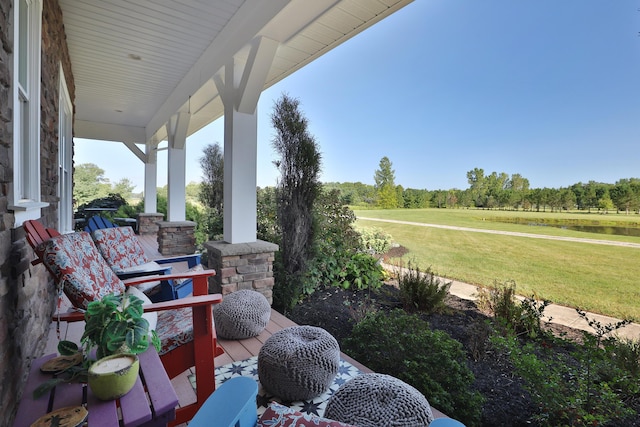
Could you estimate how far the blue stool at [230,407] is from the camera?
742 millimetres

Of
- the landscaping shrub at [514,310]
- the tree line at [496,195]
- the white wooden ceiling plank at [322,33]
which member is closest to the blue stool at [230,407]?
the landscaping shrub at [514,310]

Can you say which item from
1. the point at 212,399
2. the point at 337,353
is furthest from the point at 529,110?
the point at 212,399

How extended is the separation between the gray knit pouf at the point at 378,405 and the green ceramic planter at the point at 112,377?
0.91 meters

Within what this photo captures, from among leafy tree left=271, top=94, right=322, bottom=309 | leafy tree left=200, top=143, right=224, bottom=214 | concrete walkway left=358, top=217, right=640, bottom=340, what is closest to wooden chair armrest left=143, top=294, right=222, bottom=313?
leafy tree left=271, top=94, right=322, bottom=309

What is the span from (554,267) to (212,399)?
9.24 ft

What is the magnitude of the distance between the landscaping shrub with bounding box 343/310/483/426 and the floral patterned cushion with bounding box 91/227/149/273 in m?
2.09

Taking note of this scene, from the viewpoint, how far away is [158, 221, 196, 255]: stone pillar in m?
6.13

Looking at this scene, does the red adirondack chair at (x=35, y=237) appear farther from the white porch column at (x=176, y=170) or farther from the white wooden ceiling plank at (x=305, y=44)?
the white porch column at (x=176, y=170)

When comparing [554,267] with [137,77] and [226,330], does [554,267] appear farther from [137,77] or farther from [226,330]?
[137,77]

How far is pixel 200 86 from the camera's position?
430cm

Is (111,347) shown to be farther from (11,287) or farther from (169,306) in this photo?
(11,287)

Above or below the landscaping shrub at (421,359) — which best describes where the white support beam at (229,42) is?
above

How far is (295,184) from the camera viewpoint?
392 centimetres

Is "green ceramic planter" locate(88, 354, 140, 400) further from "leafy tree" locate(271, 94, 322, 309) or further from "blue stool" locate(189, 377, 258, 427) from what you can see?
"leafy tree" locate(271, 94, 322, 309)
